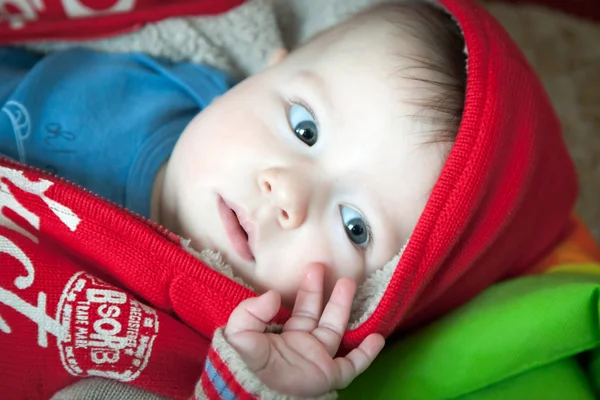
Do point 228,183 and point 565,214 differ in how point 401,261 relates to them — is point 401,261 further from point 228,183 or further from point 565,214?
point 565,214

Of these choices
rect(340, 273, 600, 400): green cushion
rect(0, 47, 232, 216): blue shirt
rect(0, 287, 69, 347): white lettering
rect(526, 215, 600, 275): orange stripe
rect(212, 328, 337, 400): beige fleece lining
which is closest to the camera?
rect(212, 328, 337, 400): beige fleece lining

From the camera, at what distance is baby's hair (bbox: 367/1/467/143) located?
88 centimetres

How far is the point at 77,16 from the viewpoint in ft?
3.61

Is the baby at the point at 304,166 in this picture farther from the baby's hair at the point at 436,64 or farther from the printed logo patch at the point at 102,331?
the printed logo patch at the point at 102,331

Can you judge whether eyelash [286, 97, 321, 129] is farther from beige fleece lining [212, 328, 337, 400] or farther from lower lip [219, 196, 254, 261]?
beige fleece lining [212, 328, 337, 400]

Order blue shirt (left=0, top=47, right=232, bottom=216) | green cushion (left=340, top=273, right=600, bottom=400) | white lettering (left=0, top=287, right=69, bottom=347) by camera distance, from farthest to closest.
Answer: blue shirt (left=0, top=47, right=232, bottom=216), green cushion (left=340, top=273, right=600, bottom=400), white lettering (left=0, top=287, right=69, bottom=347)

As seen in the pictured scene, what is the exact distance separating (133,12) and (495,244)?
712mm

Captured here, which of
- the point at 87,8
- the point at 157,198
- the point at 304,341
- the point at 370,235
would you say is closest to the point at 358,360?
the point at 304,341

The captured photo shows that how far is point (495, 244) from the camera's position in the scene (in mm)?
959

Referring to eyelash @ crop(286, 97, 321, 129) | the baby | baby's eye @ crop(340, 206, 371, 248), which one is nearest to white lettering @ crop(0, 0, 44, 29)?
the baby

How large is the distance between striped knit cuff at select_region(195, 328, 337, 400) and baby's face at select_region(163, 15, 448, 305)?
0.17 metres

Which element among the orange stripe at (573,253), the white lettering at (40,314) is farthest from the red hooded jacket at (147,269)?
the orange stripe at (573,253)

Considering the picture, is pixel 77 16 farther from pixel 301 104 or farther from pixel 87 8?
pixel 301 104

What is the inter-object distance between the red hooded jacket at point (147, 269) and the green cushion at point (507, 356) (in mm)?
81
